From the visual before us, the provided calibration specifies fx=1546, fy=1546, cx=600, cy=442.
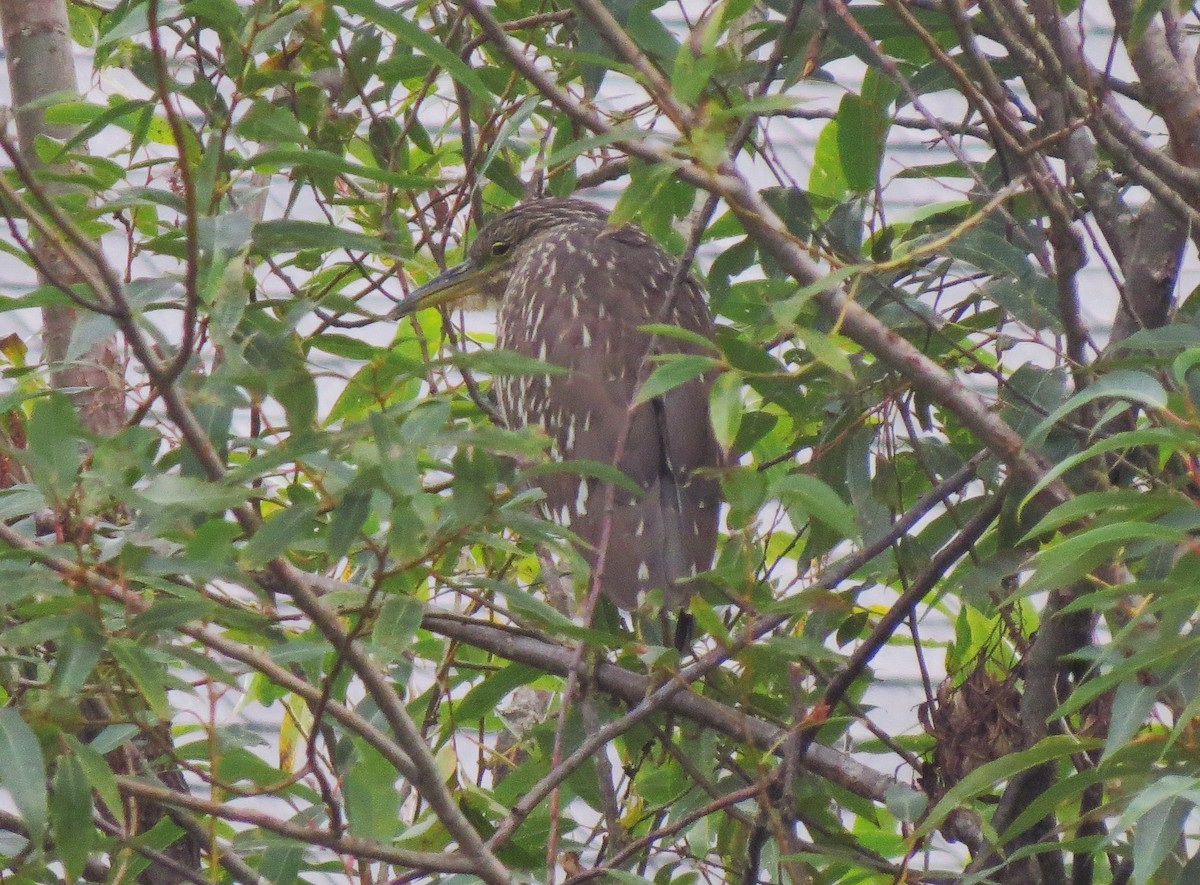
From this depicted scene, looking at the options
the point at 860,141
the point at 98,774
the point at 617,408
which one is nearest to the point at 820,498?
the point at 98,774

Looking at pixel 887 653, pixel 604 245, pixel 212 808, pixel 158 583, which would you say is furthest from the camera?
pixel 887 653

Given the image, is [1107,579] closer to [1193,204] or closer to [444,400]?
[1193,204]

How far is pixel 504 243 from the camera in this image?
4.33 meters

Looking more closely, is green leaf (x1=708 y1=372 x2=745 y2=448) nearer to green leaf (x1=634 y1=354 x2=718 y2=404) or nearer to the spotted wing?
green leaf (x1=634 y1=354 x2=718 y2=404)

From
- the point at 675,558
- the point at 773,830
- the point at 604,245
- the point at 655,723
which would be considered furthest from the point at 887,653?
the point at 773,830

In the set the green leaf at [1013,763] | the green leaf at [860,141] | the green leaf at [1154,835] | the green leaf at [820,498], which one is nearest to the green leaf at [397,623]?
the green leaf at [820,498]

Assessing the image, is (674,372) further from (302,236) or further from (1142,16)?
(1142,16)

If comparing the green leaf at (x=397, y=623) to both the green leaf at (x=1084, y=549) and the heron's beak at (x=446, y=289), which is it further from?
the heron's beak at (x=446, y=289)

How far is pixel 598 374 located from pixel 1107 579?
1.55 meters

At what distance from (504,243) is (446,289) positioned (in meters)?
0.38

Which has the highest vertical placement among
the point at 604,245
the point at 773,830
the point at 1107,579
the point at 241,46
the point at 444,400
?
the point at 604,245

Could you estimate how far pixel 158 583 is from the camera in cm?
186

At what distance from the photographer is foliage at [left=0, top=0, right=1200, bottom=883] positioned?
5.33ft

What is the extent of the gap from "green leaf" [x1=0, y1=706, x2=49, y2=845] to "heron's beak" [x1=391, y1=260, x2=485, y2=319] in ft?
6.59
